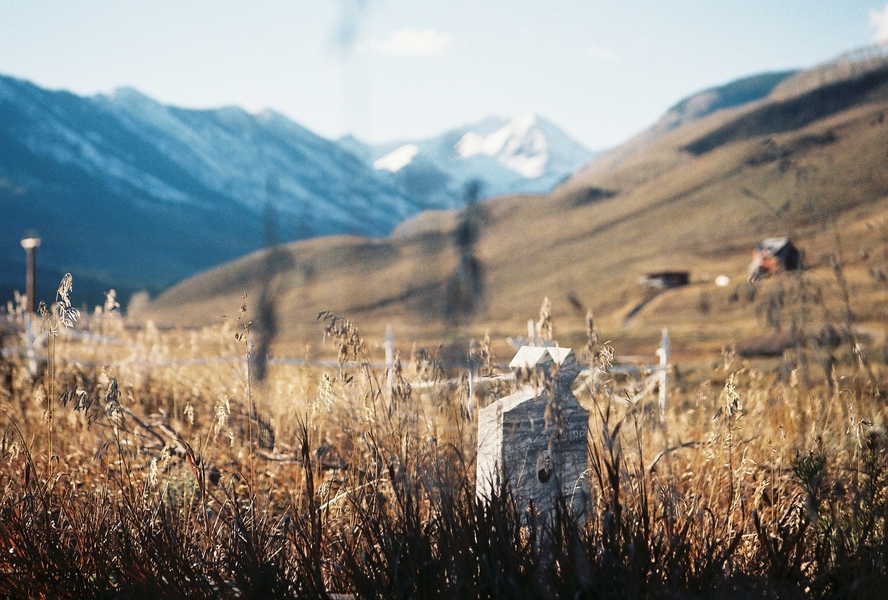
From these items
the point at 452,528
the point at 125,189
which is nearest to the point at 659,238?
the point at 125,189

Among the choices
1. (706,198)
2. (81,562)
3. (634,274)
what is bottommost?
(81,562)

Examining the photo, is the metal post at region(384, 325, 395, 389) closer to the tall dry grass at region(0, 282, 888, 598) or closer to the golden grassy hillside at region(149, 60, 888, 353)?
the tall dry grass at region(0, 282, 888, 598)

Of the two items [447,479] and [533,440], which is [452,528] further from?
[533,440]

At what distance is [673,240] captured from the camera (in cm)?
11181

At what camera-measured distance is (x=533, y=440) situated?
2791mm

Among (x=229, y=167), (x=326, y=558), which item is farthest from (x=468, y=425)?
(x=229, y=167)

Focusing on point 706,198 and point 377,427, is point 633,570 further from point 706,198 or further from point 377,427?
point 706,198

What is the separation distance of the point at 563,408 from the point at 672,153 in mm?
173092

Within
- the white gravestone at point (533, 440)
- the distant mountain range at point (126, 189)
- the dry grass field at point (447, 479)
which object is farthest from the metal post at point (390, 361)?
the distant mountain range at point (126, 189)

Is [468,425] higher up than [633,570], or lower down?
higher up

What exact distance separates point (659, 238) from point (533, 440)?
118108mm

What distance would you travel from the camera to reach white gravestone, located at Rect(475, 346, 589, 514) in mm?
2688

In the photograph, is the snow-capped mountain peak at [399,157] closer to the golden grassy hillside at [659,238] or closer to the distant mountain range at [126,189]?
the golden grassy hillside at [659,238]

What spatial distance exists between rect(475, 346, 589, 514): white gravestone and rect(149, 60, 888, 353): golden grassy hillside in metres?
0.33
